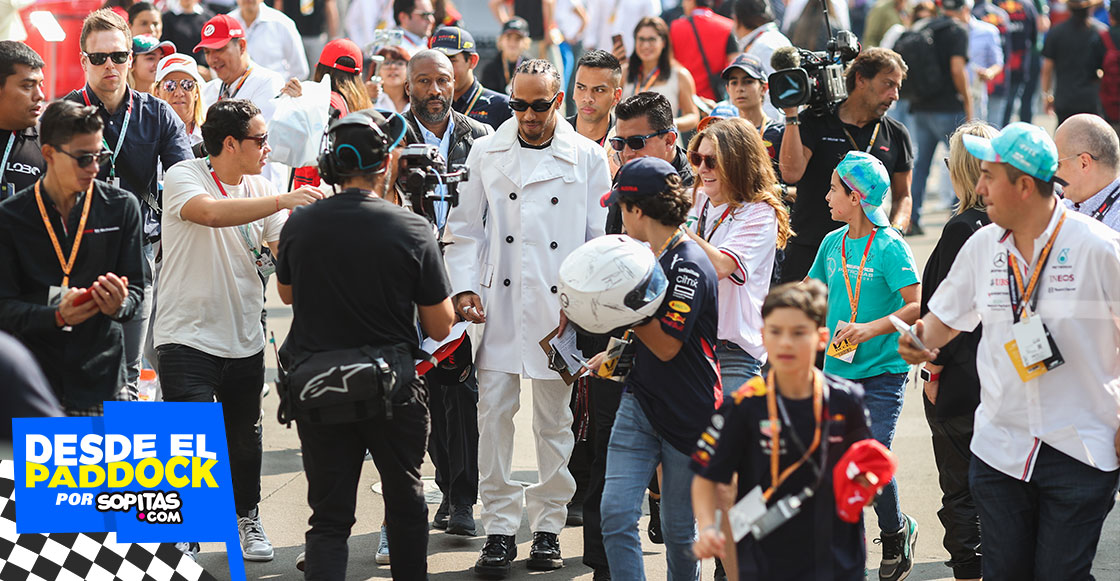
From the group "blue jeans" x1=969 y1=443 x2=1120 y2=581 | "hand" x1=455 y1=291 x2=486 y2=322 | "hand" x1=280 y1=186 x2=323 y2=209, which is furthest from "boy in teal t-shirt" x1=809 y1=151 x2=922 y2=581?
"hand" x1=280 y1=186 x2=323 y2=209

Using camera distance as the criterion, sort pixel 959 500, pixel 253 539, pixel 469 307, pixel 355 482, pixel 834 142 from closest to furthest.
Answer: pixel 355 482 < pixel 959 500 < pixel 469 307 < pixel 253 539 < pixel 834 142

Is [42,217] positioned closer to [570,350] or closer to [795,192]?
[570,350]

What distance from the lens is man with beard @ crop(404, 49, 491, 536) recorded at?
6.08m

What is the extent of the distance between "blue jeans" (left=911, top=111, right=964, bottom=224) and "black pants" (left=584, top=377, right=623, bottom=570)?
784cm

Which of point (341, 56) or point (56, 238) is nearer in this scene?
point (56, 238)

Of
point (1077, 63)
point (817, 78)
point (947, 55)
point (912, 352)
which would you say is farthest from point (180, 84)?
point (1077, 63)

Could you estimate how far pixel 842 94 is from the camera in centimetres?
650

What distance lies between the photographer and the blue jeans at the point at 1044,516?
4133mm

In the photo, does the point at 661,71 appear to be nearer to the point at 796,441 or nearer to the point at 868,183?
the point at 868,183

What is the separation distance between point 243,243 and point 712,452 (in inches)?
107

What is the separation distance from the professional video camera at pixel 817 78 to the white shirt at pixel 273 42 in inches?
224

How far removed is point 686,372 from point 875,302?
1.26 meters

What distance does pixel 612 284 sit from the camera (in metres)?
4.33

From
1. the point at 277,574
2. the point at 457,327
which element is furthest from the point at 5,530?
the point at 457,327
